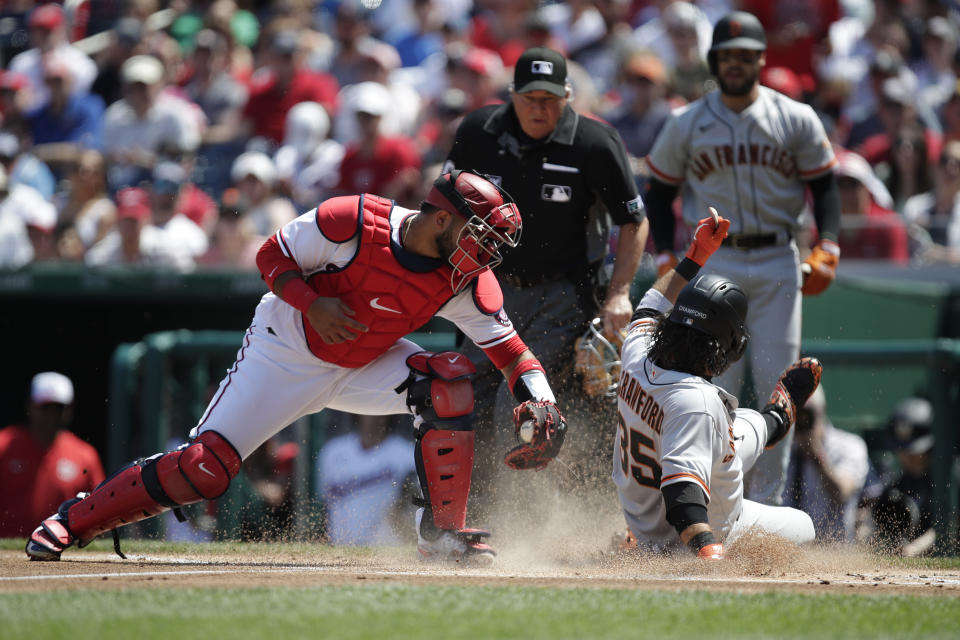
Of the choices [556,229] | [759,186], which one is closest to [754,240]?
[759,186]

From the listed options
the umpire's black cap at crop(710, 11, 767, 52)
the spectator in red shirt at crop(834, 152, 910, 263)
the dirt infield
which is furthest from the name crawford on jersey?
the spectator in red shirt at crop(834, 152, 910, 263)

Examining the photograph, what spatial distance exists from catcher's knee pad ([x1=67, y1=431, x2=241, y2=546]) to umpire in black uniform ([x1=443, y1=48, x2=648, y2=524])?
1.51 m

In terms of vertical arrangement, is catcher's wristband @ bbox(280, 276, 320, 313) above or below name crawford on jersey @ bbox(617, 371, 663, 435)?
above

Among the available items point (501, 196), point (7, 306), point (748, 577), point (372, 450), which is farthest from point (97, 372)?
point (748, 577)

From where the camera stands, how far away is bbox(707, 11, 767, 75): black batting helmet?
6.30 metres

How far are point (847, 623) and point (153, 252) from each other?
6.90m

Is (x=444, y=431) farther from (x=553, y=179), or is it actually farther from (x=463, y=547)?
(x=553, y=179)

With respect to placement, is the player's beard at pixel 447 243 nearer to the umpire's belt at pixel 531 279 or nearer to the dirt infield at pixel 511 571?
the umpire's belt at pixel 531 279

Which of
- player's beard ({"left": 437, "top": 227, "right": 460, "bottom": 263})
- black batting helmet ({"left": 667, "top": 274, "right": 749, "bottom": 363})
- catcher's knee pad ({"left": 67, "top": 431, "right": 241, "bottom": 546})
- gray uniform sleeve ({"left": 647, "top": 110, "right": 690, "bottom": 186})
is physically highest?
gray uniform sleeve ({"left": 647, "top": 110, "right": 690, "bottom": 186})

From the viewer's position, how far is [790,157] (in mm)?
6422

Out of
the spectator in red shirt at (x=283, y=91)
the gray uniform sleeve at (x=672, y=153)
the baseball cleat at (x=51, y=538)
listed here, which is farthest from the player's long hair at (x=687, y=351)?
the spectator in red shirt at (x=283, y=91)

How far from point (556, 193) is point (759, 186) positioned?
3.37 feet

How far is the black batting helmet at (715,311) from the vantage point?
504 centimetres

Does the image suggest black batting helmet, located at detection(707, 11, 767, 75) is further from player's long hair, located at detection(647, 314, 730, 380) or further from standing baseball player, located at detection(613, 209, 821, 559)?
player's long hair, located at detection(647, 314, 730, 380)
